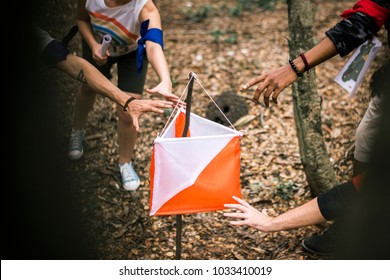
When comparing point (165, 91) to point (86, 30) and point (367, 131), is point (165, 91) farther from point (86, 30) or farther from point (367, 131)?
point (367, 131)

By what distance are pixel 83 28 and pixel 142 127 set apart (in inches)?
56.7

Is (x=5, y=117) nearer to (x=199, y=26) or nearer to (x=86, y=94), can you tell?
(x=86, y=94)

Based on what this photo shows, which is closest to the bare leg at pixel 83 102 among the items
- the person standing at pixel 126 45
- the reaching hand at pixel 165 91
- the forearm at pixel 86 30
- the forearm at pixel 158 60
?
the person standing at pixel 126 45

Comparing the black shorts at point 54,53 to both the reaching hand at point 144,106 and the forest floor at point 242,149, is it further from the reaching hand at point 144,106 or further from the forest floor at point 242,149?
the reaching hand at point 144,106

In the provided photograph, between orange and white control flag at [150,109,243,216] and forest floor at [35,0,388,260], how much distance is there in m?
0.56

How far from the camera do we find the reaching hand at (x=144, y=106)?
2.11 metres

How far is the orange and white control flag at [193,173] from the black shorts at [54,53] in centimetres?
70

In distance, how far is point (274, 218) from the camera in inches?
80.7

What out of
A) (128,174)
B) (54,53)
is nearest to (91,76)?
(54,53)

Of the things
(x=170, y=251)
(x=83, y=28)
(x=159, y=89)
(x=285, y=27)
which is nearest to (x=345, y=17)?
(x=159, y=89)

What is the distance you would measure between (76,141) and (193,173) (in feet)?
5.66

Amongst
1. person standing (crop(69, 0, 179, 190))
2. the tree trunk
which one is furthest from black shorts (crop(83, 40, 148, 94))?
the tree trunk

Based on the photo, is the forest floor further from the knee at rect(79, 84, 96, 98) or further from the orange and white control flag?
the orange and white control flag

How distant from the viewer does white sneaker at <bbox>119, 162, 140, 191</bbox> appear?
3311mm
